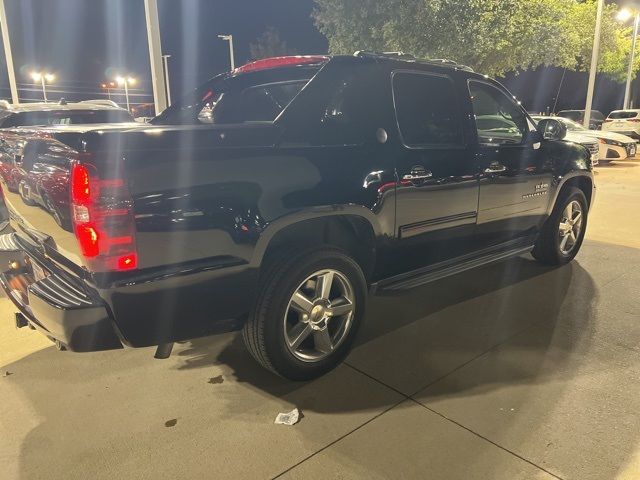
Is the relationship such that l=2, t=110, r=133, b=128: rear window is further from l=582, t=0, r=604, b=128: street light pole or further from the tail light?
l=582, t=0, r=604, b=128: street light pole

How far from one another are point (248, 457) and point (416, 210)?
1.80 metres

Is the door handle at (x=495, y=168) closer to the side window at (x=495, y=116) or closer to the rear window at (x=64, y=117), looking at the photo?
the side window at (x=495, y=116)

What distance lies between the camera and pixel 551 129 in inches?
177

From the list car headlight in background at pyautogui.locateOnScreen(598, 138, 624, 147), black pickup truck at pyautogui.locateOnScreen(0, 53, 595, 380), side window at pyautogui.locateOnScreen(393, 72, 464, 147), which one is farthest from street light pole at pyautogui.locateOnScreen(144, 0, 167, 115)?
car headlight in background at pyautogui.locateOnScreen(598, 138, 624, 147)

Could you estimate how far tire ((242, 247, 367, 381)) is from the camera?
2.76 metres

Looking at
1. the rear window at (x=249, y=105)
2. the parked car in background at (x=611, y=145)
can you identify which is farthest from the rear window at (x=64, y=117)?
the parked car in background at (x=611, y=145)

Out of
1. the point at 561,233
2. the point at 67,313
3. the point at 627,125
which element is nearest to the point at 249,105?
the point at 67,313

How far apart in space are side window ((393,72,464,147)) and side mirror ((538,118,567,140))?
119 cm

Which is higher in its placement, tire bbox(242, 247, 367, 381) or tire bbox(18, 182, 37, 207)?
tire bbox(18, 182, 37, 207)

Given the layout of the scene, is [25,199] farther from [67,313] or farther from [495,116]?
[495,116]

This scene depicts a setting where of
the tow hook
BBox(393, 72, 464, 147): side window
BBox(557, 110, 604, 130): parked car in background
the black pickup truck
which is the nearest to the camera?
the black pickup truck

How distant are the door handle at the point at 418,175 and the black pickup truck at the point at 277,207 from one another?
0.04 feet

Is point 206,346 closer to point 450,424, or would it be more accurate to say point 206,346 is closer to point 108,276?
point 108,276

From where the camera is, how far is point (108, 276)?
222cm
